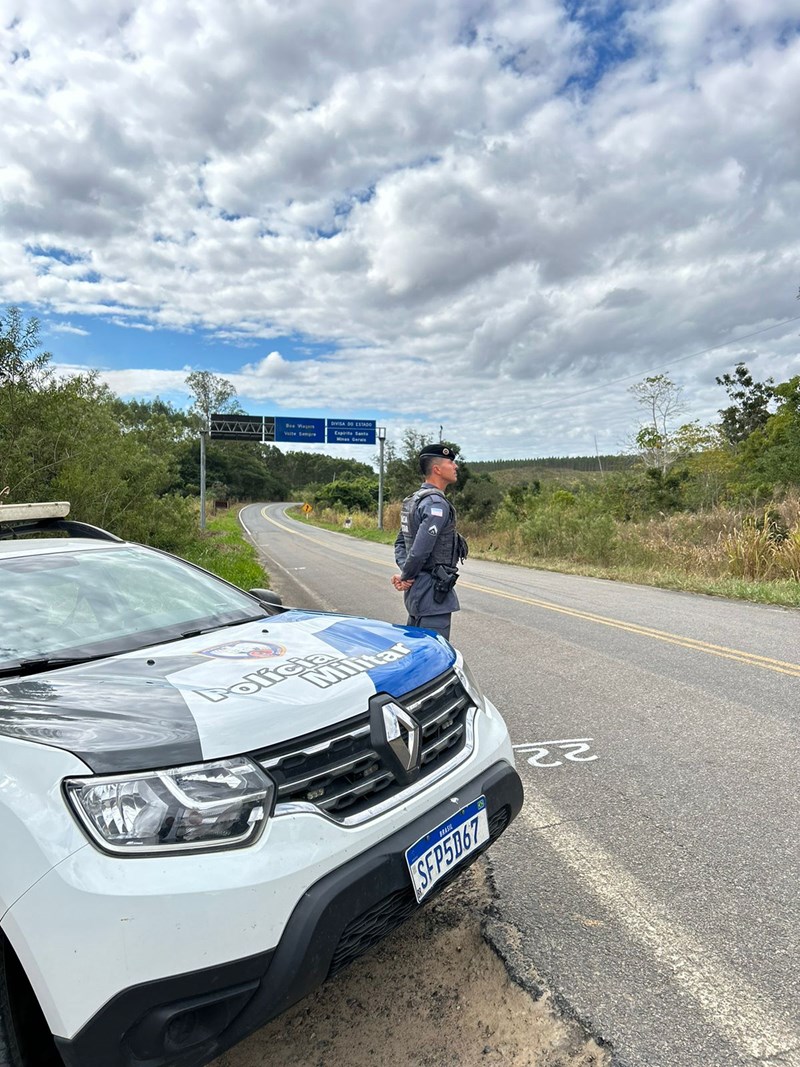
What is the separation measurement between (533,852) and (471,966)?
0.84 meters

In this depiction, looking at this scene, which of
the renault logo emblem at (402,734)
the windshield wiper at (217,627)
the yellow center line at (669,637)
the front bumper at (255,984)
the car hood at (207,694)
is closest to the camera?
the front bumper at (255,984)

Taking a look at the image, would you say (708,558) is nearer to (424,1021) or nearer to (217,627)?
(217,627)

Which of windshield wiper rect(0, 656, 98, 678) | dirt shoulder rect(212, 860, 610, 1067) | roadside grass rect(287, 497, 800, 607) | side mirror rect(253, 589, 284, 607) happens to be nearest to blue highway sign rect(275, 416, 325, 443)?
roadside grass rect(287, 497, 800, 607)

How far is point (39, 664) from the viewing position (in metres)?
2.35

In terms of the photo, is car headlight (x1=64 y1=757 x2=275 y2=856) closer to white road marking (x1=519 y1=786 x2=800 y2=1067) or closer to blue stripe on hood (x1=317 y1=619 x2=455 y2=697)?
blue stripe on hood (x1=317 y1=619 x2=455 y2=697)

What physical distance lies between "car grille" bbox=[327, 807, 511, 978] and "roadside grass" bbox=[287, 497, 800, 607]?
33.0 ft

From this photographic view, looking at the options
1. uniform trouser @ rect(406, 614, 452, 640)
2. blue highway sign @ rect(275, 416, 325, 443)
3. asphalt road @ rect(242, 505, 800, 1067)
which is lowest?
asphalt road @ rect(242, 505, 800, 1067)

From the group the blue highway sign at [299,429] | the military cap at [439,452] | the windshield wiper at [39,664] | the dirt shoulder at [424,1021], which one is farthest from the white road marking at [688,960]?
the blue highway sign at [299,429]

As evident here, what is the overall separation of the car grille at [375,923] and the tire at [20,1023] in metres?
0.75

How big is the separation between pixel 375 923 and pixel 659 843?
178 centimetres

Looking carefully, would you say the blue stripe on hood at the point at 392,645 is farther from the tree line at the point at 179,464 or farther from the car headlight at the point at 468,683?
the tree line at the point at 179,464

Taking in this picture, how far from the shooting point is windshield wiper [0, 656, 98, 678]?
229 cm

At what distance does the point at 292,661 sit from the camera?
7.60 ft

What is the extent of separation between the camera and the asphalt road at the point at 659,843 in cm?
210
